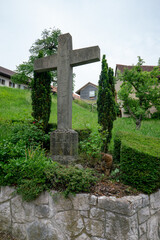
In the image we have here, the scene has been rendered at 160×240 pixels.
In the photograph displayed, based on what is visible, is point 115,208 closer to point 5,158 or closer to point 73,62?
point 5,158

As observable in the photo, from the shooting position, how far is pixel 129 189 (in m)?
2.95

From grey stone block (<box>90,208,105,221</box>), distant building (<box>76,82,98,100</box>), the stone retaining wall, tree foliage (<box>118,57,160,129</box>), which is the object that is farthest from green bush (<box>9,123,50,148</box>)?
distant building (<box>76,82,98,100</box>)

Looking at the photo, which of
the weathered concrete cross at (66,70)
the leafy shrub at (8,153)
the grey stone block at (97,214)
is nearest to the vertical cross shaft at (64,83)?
the weathered concrete cross at (66,70)

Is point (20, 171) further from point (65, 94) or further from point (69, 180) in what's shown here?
point (65, 94)

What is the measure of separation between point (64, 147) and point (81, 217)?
191 centimetres

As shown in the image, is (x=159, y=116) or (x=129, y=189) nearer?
(x=129, y=189)

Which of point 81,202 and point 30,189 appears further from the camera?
point 30,189

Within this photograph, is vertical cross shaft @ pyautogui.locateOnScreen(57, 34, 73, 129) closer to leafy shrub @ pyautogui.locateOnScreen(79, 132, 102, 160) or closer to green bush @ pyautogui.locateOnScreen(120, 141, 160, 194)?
leafy shrub @ pyautogui.locateOnScreen(79, 132, 102, 160)

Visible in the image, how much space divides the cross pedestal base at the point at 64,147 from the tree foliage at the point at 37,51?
58.0 ft

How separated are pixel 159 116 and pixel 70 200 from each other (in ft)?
56.3

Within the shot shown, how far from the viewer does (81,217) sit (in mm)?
2727

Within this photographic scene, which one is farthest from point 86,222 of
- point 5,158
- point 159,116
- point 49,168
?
point 159,116

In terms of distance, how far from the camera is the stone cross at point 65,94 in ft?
14.4

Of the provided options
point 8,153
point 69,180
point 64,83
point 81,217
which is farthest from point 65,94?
point 81,217
